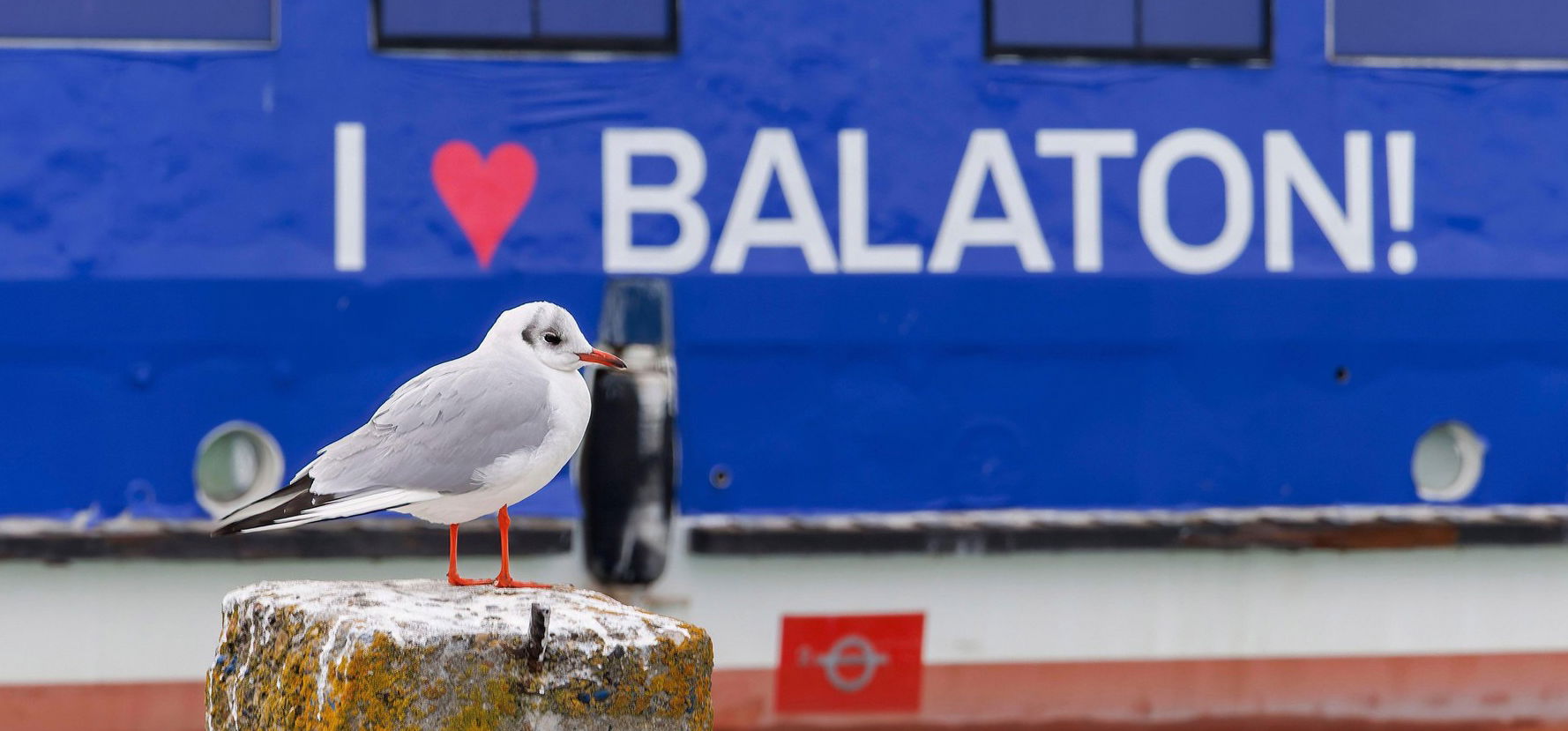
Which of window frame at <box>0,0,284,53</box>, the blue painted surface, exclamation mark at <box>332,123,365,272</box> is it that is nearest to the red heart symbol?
the blue painted surface

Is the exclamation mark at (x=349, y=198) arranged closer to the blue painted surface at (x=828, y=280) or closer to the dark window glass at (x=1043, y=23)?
the blue painted surface at (x=828, y=280)

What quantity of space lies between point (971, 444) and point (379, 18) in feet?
5.96

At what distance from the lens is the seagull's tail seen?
6.91 ft

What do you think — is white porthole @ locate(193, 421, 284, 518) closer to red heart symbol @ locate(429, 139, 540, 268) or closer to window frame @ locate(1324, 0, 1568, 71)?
red heart symbol @ locate(429, 139, 540, 268)

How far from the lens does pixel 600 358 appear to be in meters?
2.25

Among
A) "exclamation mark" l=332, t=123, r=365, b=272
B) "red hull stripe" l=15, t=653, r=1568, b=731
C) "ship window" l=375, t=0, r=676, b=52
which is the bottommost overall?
"red hull stripe" l=15, t=653, r=1568, b=731

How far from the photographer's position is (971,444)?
14.5 feet

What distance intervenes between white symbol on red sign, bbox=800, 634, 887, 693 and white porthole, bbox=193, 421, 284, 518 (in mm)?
1374

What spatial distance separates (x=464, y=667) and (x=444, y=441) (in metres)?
0.37

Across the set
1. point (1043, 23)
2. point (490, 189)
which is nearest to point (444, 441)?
point (490, 189)

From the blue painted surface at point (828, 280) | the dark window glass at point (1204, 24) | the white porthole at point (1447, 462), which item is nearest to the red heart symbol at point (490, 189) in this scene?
the blue painted surface at point (828, 280)

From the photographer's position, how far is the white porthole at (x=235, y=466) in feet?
13.8

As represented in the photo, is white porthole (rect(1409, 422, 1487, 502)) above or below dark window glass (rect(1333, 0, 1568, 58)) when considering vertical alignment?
below

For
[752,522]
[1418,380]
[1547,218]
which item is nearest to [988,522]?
[752,522]
